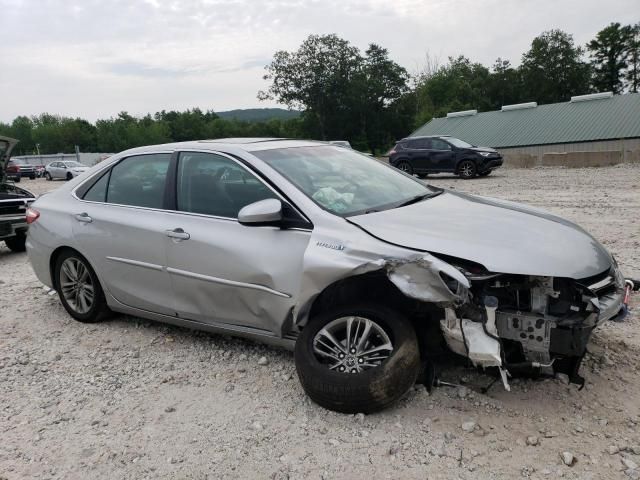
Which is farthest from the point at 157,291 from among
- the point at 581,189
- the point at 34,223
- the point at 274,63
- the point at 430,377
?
the point at 274,63

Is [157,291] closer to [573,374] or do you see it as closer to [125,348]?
[125,348]

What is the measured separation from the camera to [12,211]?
7.71 metres

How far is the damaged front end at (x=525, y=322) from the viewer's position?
2744 millimetres

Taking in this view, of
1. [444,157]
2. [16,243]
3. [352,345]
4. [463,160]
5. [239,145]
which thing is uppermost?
[239,145]

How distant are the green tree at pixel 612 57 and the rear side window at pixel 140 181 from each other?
77.2 m

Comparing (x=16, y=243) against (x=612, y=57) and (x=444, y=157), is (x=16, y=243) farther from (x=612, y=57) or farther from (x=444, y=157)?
(x=612, y=57)

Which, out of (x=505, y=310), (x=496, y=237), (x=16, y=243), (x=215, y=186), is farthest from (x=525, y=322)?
(x=16, y=243)

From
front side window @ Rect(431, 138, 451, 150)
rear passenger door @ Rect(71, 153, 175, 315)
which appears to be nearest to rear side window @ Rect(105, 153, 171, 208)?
rear passenger door @ Rect(71, 153, 175, 315)

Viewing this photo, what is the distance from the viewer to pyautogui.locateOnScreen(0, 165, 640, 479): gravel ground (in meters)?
2.62

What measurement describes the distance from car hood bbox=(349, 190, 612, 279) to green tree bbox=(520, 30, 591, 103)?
70.3 m

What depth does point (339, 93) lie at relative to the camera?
225 ft

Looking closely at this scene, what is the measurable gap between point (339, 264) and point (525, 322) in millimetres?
1034

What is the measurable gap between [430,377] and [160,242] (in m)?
2.11

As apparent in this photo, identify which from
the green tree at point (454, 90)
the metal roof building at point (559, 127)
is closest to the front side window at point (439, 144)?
the metal roof building at point (559, 127)
